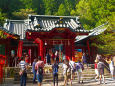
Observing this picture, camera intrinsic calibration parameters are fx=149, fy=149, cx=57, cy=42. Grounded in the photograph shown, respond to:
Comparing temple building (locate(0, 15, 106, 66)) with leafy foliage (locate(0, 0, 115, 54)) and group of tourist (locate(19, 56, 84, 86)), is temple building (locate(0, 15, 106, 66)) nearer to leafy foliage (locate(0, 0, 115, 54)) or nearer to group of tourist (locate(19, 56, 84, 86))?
leafy foliage (locate(0, 0, 115, 54))

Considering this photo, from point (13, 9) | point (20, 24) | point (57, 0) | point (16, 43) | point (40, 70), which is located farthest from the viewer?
point (57, 0)

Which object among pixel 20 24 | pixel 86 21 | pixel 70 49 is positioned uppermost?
pixel 86 21

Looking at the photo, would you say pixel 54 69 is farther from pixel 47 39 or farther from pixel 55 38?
pixel 55 38

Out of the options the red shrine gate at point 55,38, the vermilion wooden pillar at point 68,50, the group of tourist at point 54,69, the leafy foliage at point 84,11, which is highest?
the leafy foliage at point 84,11

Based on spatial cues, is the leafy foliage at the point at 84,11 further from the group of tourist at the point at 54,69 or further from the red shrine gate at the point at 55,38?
the group of tourist at the point at 54,69

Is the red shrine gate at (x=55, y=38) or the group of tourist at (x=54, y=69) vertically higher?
the red shrine gate at (x=55, y=38)

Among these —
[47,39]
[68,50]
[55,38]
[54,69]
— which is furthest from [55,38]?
[54,69]

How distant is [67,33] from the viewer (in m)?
15.6

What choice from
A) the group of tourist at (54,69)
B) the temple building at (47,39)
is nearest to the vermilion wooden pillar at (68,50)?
the temple building at (47,39)

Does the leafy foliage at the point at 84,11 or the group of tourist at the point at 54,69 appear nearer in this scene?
the group of tourist at the point at 54,69

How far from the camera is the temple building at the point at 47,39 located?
48.5 ft

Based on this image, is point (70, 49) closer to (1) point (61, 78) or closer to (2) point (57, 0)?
(1) point (61, 78)

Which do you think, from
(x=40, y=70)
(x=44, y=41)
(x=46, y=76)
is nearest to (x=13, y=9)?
(x=44, y=41)

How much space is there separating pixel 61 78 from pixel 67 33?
520 centimetres
